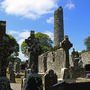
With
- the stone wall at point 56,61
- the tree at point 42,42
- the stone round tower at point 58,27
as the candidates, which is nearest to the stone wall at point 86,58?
the stone wall at point 56,61

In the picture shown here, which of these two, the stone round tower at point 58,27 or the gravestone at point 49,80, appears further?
the stone round tower at point 58,27

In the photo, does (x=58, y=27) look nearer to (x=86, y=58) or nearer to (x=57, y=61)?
(x=86, y=58)

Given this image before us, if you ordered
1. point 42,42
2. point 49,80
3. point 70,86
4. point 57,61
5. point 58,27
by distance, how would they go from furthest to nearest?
point 58,27
point 42,42
point 57,61
point 49,80
point 70,86

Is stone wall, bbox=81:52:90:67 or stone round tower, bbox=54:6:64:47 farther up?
stone round tower, bbox=54:6:64:47

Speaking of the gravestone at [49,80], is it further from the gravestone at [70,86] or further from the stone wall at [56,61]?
the stone wall at [56,61]

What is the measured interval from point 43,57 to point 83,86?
19.2 metres

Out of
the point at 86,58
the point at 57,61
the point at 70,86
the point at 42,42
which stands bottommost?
the point at 70,86

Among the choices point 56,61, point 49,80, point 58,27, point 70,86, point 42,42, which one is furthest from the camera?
point 58,27

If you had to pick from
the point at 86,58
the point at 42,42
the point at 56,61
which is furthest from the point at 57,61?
the point at 42,42

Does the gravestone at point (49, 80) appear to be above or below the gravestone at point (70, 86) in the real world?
below

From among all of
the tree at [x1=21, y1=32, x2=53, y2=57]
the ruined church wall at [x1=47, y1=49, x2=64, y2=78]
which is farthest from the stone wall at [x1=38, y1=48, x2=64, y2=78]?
the tree at [x1=21, y1=32, x2=53, y2=57]

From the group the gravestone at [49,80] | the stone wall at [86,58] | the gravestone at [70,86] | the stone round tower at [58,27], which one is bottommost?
the gravestone at [49,80]

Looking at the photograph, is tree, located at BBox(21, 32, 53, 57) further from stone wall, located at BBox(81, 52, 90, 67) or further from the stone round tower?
stone wall, located at BBox(81, 52, 90, 67)

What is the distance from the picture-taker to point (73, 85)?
252cm
